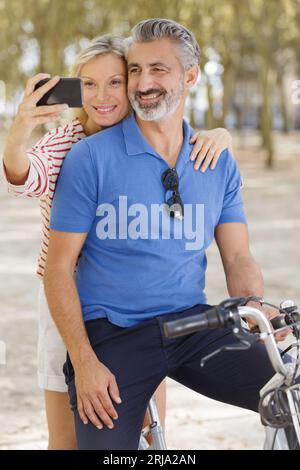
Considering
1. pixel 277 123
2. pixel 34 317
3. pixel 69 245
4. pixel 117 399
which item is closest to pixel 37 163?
pixel 69 245

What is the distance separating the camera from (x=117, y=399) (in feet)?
9.51

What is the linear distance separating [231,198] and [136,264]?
1.54 feet

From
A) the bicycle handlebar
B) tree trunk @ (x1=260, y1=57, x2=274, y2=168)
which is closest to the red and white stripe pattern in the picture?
the bicycle handlebar

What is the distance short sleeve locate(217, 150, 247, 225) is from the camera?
3.30m

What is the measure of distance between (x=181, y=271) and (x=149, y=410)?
18.5 inches

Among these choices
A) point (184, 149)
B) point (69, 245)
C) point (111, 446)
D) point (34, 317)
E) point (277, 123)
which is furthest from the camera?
point (277, 123)

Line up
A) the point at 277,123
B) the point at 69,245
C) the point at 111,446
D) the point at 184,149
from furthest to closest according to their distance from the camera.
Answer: the point at 277,123 → the point at 184,149 → the point at 69,245 → the point at 111,446

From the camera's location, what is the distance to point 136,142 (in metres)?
3.13

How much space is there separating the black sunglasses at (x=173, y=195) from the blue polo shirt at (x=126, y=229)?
0.02 metres

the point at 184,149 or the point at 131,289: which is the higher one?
the point at 184,149

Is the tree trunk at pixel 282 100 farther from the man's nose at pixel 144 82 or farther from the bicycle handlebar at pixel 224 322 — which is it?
the bicycle handlebar at pixel 224 322

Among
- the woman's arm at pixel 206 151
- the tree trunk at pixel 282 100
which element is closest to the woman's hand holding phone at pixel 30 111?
the woman's arm at pixel 206 151

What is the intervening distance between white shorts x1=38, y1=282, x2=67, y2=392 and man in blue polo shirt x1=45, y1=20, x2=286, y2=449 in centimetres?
40

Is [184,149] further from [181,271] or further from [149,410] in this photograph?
[149,410]
